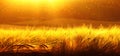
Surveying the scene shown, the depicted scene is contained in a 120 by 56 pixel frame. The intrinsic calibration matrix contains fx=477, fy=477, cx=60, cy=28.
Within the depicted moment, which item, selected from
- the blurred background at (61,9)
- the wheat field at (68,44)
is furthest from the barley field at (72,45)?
the blurred background at (61,9)

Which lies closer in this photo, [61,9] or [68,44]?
[68,44]

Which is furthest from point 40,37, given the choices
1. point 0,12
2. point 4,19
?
point 0,12

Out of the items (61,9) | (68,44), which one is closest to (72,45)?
(68,44)

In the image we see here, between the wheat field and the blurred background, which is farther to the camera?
the blurred background

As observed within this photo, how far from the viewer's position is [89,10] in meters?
26.3

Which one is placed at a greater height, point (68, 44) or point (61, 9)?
point (68, 44)

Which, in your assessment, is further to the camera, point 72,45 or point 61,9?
point 61,9

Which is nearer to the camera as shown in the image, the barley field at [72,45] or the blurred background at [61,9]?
the barley field at [72,45]

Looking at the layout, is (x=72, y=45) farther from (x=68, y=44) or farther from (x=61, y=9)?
(x=61, y=9)

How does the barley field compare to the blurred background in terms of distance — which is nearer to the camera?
the barley field

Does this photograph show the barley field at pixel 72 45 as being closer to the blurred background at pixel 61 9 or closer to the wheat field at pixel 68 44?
the wheat field at pixel 68 44

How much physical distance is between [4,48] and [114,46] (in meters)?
1.51

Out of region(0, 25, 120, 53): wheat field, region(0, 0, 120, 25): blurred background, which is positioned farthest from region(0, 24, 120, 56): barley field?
region(0, 0, 120, 25): blurred background

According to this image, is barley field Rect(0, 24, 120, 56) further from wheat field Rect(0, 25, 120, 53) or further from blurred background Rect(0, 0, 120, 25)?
blurred background Rect(0, 0, 120, 25)
